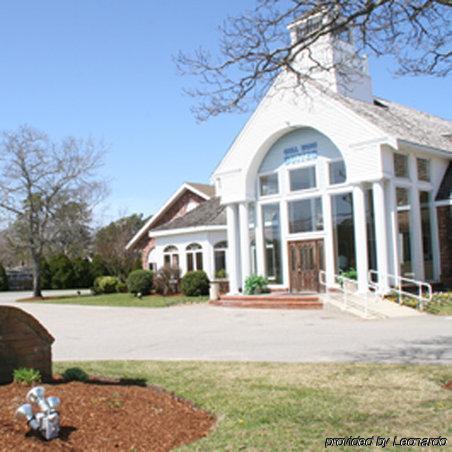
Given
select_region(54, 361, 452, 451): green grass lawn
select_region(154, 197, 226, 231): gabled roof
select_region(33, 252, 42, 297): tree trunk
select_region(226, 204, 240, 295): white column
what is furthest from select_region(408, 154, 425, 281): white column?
select_region(33, 252, 42, 297): tree trunk

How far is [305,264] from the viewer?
2409 centimetres

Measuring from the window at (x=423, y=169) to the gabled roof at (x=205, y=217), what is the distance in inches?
444

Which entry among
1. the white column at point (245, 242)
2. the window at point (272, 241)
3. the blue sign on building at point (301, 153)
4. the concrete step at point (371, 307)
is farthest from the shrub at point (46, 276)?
the concrete step at point (371, 307)

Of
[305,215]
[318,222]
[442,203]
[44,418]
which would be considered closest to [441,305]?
[442,203]

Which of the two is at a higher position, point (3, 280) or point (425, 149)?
point (425, 149)

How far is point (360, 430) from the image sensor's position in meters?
5.32

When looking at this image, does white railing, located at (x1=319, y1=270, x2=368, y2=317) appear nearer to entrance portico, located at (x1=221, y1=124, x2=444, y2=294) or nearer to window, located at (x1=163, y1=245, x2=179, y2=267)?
entrance portico, located at (x1=221, y1=124, x2=444, y2=294)

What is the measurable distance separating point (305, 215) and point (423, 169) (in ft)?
17.1

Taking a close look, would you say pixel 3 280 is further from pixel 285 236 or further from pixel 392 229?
pixel 392 229

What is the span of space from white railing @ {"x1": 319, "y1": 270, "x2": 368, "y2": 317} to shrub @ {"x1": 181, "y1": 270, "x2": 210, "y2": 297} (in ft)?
23.7

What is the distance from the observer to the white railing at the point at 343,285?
19.3 metres

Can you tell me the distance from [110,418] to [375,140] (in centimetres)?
1747

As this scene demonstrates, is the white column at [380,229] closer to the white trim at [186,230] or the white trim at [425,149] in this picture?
the white trim at [425,149]

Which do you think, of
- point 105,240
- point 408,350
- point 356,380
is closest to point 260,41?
point 356,380
